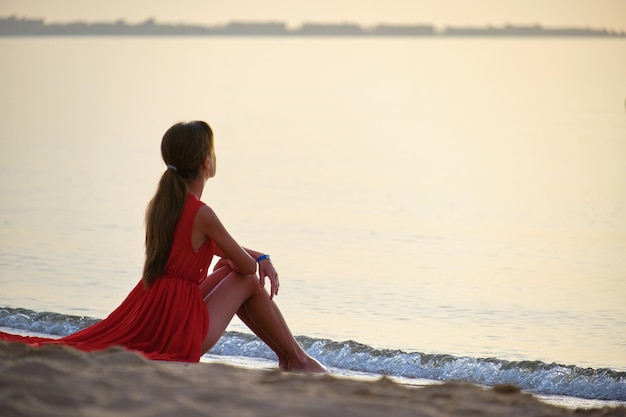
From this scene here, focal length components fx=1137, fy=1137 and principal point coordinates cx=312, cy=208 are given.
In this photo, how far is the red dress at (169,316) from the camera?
4.73 m

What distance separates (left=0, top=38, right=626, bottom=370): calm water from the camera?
24.2 ft

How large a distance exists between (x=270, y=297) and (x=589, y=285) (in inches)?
153

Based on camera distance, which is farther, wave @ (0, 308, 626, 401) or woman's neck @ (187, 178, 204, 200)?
wave @ (0, 308, 626, 401)

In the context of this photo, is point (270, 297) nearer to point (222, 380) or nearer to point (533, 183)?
point (222, 380)

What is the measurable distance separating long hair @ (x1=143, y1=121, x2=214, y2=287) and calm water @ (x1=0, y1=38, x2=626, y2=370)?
2086 millimetres

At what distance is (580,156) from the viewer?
16.6m

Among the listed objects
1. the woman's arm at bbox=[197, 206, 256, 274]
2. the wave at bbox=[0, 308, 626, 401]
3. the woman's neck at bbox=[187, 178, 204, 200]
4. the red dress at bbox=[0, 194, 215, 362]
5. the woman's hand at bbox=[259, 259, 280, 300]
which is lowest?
the wave at bbox=[0, 308, 626, 401]

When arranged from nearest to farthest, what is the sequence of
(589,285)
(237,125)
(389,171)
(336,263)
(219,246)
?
(219,246) → (589,285) → (336,263) → (389,171) → (237,125)

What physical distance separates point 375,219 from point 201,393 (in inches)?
294

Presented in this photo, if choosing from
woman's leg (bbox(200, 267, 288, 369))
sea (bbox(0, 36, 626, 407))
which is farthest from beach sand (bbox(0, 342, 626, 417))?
sea (bbox(0, 36, 626, 407))

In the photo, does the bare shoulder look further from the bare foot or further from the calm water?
the calm water

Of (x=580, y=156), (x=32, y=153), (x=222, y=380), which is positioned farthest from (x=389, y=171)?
(x=222, y=380)

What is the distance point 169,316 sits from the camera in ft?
15.6

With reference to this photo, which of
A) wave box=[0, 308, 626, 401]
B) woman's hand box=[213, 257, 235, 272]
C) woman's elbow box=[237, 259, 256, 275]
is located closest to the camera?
woman's elbow box=[237, 259, 256, 275]
